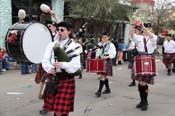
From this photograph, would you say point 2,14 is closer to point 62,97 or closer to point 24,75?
point 24,75

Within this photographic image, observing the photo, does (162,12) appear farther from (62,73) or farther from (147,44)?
→ (62,73)

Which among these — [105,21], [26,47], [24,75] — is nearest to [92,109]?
[26,47]

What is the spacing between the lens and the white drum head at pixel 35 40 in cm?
620

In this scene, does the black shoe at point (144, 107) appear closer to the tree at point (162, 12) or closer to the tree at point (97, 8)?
the tree at point (97, 8)

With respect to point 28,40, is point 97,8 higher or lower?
higher

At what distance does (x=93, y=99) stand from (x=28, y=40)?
2.78 metres

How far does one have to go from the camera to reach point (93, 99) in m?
8.54

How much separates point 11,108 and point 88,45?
10021 mm

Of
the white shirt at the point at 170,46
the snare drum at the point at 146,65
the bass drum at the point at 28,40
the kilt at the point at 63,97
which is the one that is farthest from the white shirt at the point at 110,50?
the white shirt at the point at 170,46

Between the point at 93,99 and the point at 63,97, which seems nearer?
the point at 63,97

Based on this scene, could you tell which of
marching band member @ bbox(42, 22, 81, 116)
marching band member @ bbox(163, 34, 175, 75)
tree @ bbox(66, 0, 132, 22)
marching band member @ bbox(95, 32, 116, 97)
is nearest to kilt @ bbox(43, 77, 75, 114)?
marching band member @ bbox(42, 22, 81, 116)

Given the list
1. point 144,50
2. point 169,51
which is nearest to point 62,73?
point 144,50

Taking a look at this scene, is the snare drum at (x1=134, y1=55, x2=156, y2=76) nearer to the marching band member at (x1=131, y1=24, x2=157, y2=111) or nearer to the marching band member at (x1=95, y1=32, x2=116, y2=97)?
the marching band member at (x1=131, y1=24, x2=157, y2=111)

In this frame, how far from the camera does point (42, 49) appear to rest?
6426mm
